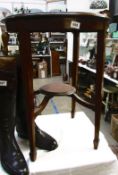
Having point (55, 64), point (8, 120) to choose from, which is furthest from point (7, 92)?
point (55, 64)

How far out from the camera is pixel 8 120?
97 centimetres

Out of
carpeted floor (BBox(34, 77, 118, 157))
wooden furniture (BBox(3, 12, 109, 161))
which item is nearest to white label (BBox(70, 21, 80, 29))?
wooden furniture (BBox(3, 12, 109, 161))

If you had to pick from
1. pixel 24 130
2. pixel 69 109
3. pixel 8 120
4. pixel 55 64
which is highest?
pixel 8 120

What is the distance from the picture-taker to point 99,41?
3.40 ft

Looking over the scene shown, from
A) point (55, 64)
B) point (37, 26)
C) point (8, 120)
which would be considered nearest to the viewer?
point (37, 26)

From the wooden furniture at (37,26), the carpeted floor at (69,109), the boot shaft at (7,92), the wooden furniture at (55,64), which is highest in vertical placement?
the wooden furniture at (37,26)

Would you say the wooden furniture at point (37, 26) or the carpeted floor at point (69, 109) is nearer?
the wooden furniture at point (37, 26)

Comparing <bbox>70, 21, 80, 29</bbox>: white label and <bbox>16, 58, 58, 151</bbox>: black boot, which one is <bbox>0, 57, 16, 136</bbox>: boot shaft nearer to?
<bbox>16, 58, 58, 151</bbox>: black boot

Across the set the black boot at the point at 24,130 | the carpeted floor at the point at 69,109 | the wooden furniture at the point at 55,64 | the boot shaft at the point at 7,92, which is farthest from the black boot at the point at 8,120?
the wooden furniture at the point at 55,64

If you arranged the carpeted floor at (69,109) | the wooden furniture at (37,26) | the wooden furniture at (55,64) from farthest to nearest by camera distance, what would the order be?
1. the wooden furniture at (55,64)
2. the carpeted floor at (69,109)
3. the wooden furniture at (37,26)

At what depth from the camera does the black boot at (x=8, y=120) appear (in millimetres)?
916

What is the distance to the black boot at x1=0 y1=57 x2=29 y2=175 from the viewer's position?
3.00 ft

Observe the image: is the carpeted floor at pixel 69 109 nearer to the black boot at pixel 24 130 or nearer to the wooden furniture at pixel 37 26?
the black boot at pixel 24 130

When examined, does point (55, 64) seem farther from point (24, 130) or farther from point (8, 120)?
point (8, 120)
